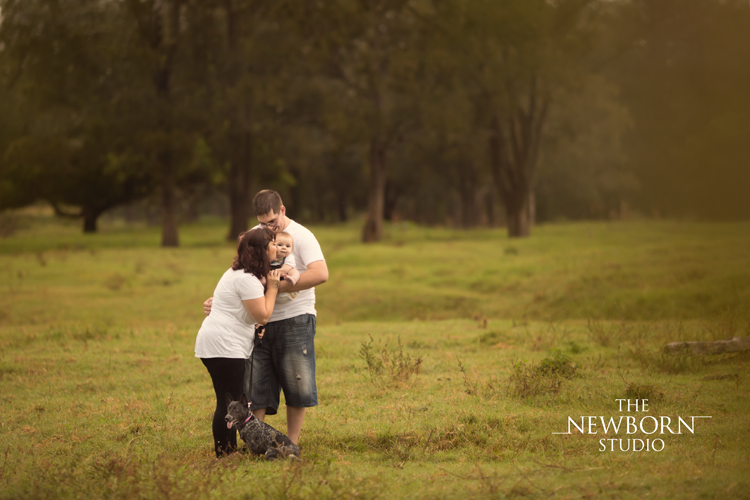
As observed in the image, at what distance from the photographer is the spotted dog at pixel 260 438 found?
17.9ft

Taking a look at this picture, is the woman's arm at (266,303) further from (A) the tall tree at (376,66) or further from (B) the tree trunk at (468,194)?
(B) the tree trunk at (468,194)

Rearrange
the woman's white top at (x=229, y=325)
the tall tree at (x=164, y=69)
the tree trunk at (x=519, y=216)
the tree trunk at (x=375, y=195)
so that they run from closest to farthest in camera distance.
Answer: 1. the woman's white top at (x=229, y=325)
2. the tall tree at (x=164, y=69)
3. the tree trunk at (x=519, y=216)
4. the tree trunk at (x=375, y=195)

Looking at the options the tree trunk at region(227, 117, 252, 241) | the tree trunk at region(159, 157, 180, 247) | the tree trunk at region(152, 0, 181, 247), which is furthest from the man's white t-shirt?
the tree trunk at region(227, 117, 252, 241)

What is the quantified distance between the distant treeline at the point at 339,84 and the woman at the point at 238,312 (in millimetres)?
23505

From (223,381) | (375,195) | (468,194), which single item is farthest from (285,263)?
(468,194)

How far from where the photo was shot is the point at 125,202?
44031 millimetres

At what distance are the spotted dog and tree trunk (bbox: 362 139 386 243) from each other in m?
25.9

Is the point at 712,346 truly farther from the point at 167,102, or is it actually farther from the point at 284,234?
the point at 167,102

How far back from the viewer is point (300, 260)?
18.2 ft

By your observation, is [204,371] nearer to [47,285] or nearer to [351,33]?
[47,285]

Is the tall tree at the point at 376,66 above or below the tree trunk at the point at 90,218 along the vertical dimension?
above

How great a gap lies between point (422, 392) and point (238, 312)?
3.03m

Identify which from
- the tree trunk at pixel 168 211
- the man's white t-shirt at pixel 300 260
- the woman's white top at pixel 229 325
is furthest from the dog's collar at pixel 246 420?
the tree trunk at pixel 168 211

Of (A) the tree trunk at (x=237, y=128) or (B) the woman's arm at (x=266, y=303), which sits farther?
(A) the tree trunk at (x=237, y=128)
